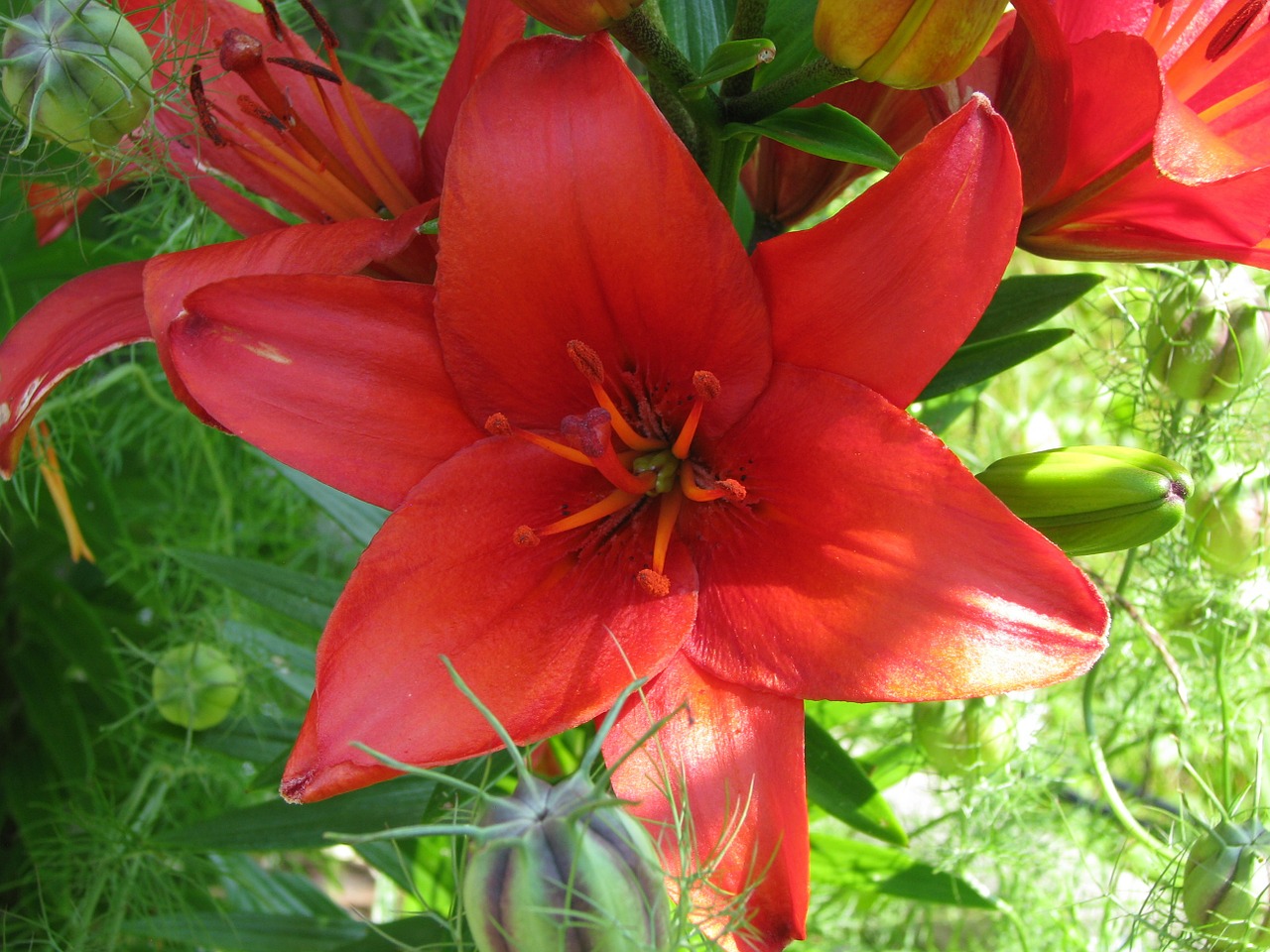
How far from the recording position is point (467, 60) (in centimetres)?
57

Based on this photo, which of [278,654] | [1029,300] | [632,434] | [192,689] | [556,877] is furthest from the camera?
[278,654]

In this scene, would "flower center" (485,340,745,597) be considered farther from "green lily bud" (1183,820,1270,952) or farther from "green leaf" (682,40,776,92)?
"green lily bud" (1183,820,1270,952)

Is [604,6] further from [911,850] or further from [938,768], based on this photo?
[911,850]

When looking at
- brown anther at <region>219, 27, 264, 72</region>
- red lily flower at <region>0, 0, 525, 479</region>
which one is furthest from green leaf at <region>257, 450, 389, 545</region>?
brown anther at <region>219, 27, 264, 72</region>

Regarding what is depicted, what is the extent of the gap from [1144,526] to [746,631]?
185 millimetres

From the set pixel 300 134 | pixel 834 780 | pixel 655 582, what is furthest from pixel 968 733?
pixel 300 134

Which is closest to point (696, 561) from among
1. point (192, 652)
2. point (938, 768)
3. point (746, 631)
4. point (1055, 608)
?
point (746, 631)

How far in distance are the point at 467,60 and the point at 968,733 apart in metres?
0.51

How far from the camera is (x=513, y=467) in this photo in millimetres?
556

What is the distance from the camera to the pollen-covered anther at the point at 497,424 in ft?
1.73

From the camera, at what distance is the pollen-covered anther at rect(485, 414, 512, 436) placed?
526 millimetres

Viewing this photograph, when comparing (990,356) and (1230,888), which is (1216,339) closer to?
(990,356)

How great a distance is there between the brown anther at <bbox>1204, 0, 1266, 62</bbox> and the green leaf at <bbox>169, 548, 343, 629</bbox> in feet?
2.19

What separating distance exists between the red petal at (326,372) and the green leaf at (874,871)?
21.0 inches
